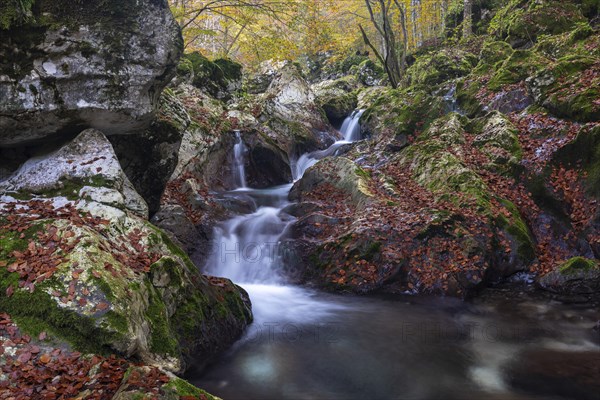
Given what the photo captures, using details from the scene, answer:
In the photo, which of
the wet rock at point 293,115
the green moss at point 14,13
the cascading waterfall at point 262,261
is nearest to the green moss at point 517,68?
the wet rock at point 293,115

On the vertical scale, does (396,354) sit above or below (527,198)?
below

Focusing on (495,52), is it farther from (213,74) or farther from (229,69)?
(213,74)

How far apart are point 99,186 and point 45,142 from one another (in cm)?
127

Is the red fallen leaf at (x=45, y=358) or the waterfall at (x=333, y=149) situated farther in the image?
the waterfall at (x=333, y=149)

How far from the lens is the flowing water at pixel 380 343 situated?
15.4ft

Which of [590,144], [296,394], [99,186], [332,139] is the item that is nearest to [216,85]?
[332,139]

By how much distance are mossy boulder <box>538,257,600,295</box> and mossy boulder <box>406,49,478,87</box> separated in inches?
436

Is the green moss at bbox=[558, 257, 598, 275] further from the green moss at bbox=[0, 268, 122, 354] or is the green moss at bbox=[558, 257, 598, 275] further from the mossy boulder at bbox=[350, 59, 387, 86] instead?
the mossy boulder at bbox=[350, 59, 387, 86]

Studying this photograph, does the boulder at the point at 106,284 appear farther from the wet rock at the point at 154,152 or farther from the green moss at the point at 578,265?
the green moss at the point at 578,265

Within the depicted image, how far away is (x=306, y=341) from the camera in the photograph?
19.5 ft

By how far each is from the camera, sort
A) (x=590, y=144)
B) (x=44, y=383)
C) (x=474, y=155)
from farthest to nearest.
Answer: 1. (x=474, y=155)
2. (x=590, y=144)
3. (x=44, y=383)

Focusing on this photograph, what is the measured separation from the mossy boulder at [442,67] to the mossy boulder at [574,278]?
36.3 feet

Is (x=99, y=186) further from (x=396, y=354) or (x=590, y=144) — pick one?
(x=590, y=144)

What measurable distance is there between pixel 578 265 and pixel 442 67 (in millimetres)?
12697
